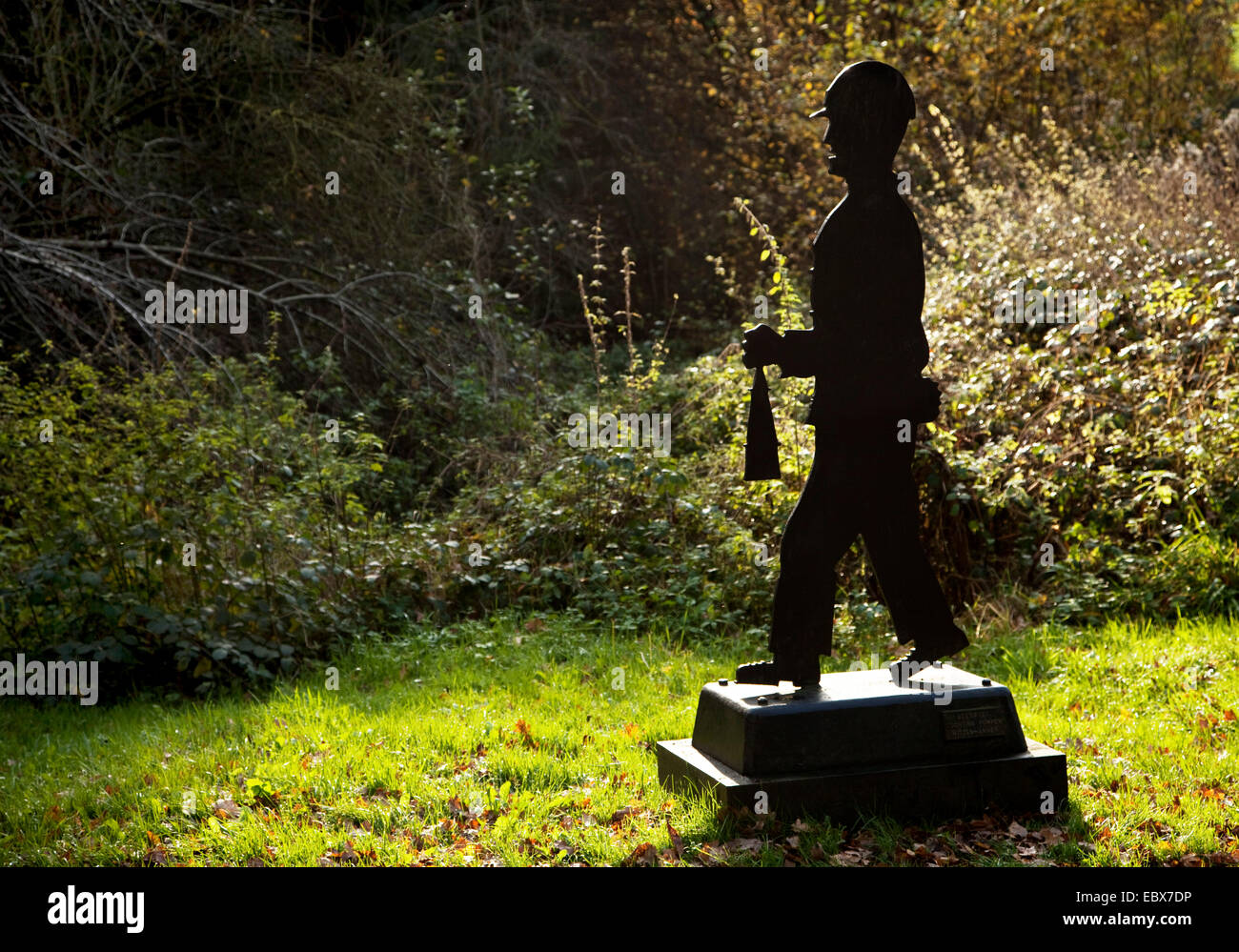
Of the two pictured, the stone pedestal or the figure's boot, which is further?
the figure's boot

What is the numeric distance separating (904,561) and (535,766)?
181 cm

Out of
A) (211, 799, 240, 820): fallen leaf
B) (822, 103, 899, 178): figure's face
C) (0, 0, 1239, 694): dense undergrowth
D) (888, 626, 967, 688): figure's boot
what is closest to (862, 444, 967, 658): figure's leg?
(888, 626, 967, 688): figure's boot

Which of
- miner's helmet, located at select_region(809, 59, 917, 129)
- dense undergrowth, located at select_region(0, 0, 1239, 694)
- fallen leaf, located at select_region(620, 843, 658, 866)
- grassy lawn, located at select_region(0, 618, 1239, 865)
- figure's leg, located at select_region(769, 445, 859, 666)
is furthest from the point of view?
dense undergrowth, located at select_region(0, 0, 1239, 694)

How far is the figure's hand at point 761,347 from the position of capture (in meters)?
4.59

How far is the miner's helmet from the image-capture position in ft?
15.0

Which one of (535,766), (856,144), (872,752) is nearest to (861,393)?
(856,144)

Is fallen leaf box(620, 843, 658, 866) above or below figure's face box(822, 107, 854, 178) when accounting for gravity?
below

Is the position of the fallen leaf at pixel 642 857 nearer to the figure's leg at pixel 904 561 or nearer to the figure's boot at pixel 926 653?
the figure's boot at pixel 926 653

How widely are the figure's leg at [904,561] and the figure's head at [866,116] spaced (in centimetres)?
111

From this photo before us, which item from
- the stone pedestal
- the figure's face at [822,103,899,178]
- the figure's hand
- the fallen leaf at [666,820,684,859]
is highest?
the figure's face at [822,103,899,178]

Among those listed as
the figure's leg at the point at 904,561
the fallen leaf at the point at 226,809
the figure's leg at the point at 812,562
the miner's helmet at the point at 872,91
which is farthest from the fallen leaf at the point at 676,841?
the miner's helmet at the point at 872,91

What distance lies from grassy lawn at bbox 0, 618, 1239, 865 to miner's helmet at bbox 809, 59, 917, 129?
105 inches

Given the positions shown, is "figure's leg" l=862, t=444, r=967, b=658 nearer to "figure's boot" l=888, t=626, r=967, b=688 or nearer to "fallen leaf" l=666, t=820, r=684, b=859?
"figure's boot" l=888, t=626, r=967, b=688
